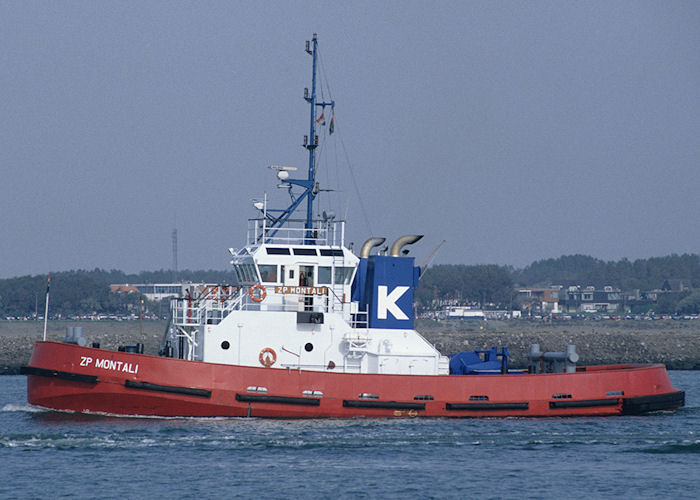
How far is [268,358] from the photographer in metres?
19.2

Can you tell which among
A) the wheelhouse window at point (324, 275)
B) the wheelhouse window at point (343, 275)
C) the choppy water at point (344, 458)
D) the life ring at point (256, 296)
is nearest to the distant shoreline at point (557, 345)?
the life ring at point (256, 296)

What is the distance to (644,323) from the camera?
6675 cm

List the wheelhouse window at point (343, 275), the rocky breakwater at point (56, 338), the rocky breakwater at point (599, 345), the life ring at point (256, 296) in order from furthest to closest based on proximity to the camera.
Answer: the rocky breakwater at point (599, 345), the rocky breakwater at point (56, 338), the wheelhouse window at point (343, 275), the life ring at point (256, 296)

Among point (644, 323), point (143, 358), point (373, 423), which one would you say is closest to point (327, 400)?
point (373, 423)

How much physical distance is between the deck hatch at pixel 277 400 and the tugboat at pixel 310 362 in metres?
0.02

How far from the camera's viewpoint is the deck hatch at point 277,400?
18500 millimetres

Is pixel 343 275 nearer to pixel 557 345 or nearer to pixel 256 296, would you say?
pixel 256 296

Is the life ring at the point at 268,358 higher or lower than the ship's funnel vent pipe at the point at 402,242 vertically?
lower

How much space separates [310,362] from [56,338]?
106 feet

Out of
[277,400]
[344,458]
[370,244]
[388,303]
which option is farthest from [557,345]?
[344,458]

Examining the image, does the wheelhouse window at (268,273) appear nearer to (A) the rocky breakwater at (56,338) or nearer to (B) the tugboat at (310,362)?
(B) the tugboat at (310,362)

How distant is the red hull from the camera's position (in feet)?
60.4

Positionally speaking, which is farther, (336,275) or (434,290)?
(434,290)

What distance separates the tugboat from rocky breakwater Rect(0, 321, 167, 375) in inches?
399
